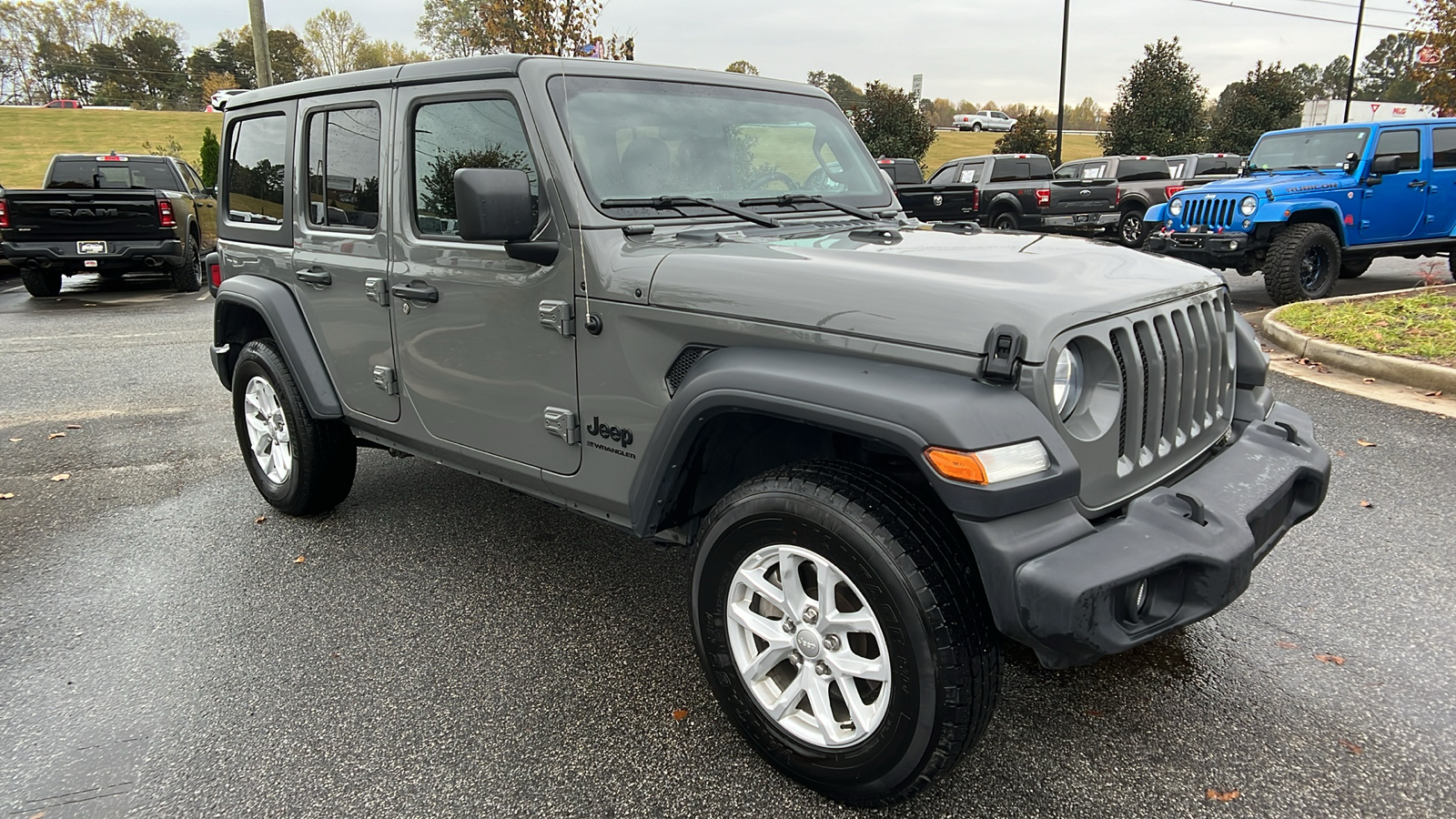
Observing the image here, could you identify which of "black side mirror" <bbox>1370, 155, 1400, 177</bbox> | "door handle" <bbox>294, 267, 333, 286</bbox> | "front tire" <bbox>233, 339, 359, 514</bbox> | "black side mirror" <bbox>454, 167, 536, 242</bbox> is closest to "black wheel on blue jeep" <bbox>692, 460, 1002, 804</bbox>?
"black side mirror" <bbox>454, 167, 536, 242</bbox>

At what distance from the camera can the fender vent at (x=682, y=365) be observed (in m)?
2.54

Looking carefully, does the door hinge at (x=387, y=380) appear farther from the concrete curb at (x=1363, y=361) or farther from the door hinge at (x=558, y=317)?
the concrete curb at (x=1363, y=361)

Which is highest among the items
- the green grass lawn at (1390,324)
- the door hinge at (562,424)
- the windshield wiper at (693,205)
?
the windshield wiper at (693,205)

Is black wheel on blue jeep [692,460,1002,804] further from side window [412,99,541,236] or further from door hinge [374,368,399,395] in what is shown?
door hinge [374,368,399,395]

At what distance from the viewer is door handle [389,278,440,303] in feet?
10.8

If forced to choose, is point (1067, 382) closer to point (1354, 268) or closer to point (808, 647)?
point (808, 647)

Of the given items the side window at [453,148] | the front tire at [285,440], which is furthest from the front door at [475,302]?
the front tire at [285,440]

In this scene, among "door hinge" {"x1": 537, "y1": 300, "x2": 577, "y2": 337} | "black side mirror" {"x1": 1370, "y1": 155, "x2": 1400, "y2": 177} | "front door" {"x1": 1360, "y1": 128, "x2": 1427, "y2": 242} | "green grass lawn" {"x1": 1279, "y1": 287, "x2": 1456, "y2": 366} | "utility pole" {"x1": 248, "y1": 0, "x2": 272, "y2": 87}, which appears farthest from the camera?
"utility pole" {"x1": 248, "y1": 0, "x2": 272, "y2": 87}

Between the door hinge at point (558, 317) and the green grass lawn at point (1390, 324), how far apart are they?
6.55 meters

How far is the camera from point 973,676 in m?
2.07

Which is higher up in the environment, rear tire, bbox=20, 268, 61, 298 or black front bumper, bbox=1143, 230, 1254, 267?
black front bumper, bbox=1143, 230, 1254, 267

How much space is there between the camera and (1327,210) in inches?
380

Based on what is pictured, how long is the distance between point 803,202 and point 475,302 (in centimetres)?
124

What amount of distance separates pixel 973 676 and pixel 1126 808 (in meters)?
0.69
